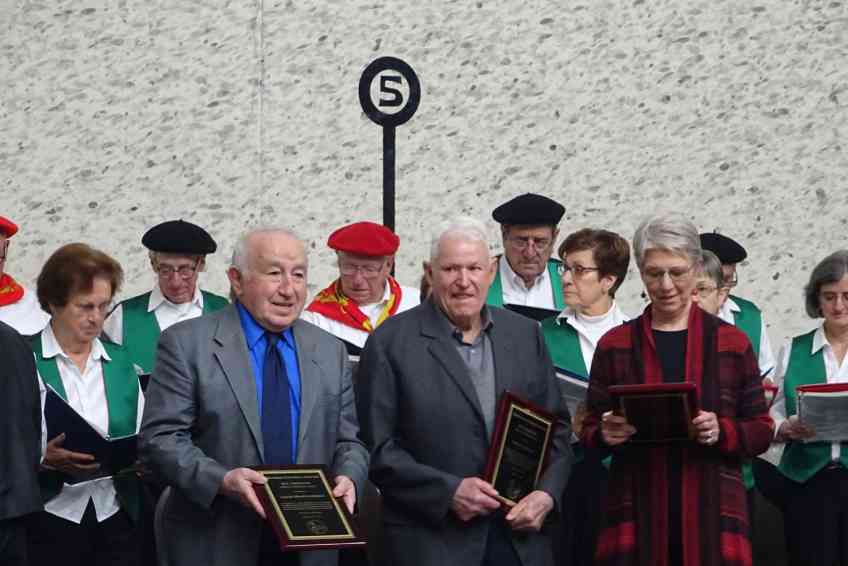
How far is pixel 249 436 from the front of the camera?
4.16 metres

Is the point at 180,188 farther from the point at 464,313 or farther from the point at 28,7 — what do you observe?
the point at 464,313

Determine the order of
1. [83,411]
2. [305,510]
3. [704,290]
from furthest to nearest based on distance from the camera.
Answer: [704,290], [83,411], [305,510]

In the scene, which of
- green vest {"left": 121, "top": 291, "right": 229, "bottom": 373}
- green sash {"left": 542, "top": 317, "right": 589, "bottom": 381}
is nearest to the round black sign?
green vest {"left": 121, "top": 291, "right": 229, "bottom": 373}

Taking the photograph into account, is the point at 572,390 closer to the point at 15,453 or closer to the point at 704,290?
the point at 704,290

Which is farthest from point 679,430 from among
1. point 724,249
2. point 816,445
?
point 724,249

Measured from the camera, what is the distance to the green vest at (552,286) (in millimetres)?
5824

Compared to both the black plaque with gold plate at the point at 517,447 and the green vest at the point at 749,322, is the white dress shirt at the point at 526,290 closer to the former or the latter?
the green vest at the point at 749,322

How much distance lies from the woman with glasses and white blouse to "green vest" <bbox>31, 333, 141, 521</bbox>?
127 centimetres

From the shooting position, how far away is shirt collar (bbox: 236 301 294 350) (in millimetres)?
4281

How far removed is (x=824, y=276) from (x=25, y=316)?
2.58 m

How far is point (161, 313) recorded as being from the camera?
570 centimetres

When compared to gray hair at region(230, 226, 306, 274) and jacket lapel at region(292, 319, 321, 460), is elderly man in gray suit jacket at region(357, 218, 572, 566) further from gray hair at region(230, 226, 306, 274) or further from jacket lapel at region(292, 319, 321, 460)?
gray hair at region(230, 226, 306, 274)

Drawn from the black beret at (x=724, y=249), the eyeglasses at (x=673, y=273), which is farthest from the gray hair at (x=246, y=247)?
the black beret at (x=724, y=249)

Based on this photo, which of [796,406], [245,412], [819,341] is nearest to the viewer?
[245,412]
